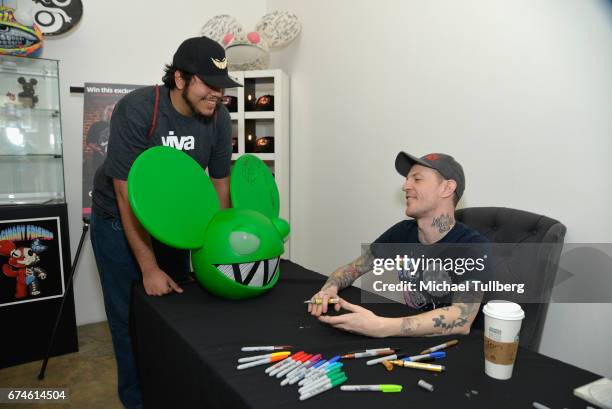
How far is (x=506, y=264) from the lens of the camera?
152 cm

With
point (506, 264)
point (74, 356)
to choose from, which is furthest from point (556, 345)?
point (74, 356)

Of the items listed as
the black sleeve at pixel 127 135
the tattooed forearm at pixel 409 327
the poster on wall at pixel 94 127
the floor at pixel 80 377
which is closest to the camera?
the tattooed forearm at pixel 409 327

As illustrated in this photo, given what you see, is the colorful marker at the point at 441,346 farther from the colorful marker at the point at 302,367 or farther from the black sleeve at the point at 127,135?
the black sleeve at the point at 127,135

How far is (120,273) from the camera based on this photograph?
162 cm

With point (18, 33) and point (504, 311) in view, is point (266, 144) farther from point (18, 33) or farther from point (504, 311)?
point (504, 311)

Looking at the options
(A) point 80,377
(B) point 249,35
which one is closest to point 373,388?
(A) point 80,377

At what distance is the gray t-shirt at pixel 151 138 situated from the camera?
4.79ft

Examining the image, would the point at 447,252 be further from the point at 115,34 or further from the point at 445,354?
the point at 115,34

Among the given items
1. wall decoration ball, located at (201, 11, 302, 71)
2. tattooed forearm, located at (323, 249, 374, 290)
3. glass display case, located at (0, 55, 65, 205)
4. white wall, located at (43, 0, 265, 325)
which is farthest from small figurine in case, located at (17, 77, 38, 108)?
tattooed forearm, located at (323, 249, 374, 290)

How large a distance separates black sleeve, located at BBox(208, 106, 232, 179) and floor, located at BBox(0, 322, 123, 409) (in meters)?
1.19

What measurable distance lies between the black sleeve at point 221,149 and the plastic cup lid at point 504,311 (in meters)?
1.20

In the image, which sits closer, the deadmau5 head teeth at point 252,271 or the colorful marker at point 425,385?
the colorful marker at point 425,385

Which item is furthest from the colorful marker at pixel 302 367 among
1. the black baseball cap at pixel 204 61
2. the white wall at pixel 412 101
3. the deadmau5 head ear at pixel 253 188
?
the white wall at pixel 412 101

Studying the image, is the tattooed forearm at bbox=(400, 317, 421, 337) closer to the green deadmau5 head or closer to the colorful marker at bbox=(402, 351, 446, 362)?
the colorful marker at bbox=(402, 351, 446, 362)
